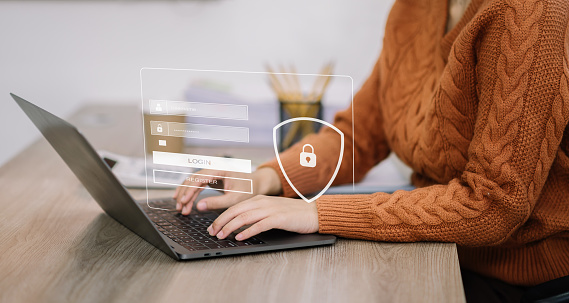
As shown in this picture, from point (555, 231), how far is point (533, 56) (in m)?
0.32

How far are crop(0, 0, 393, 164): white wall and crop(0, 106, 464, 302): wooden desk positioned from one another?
1472mm

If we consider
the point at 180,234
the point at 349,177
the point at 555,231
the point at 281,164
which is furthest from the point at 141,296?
the point at 555,231

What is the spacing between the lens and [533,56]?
2.80ft

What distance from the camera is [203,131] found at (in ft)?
3.06

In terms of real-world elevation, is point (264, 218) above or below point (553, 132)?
below

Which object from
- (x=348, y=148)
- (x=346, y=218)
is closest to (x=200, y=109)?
(x=346, y=218)

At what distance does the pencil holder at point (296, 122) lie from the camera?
1.03m

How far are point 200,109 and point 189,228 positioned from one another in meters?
0.19

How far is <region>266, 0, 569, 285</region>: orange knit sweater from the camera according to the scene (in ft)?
2.81

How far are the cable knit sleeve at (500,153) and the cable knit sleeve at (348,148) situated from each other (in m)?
0.07

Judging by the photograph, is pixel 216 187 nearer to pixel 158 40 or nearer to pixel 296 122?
pixel 296 122

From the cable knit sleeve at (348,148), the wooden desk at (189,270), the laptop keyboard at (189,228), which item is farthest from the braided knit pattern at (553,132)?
the laptop keyboard at (189,228)

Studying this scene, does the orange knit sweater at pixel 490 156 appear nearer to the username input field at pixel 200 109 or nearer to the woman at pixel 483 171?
the woman at pixel 483 171
